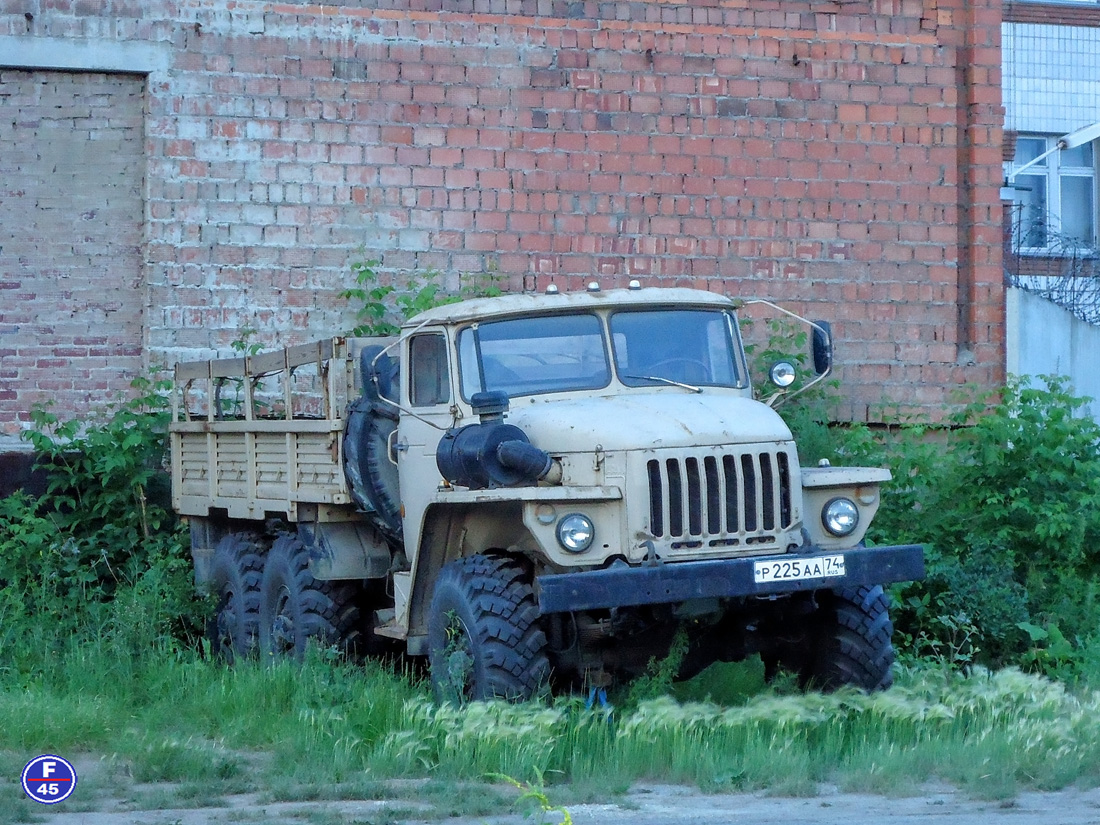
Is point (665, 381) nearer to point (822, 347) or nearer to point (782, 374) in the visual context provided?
point (782, 374)

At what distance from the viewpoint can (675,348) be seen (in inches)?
330

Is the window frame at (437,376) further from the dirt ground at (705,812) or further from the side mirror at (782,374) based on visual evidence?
the dirt ground at (705,812)

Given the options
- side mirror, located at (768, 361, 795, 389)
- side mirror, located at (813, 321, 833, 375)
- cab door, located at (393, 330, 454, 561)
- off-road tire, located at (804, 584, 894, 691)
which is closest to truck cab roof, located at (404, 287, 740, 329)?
cab door, located at (393, 330, 454, 561)

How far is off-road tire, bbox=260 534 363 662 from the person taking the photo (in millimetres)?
9266

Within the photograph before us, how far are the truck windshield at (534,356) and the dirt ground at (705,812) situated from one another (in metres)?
2.38

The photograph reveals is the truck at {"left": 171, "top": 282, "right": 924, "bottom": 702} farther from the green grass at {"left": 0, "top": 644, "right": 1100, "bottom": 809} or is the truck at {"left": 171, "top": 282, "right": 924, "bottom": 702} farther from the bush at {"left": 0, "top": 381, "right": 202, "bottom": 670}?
the bush at {"left": 0, "top": 381, "right": 202, "bottom": 670}

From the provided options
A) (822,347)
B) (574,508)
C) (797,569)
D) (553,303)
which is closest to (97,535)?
(553,303)

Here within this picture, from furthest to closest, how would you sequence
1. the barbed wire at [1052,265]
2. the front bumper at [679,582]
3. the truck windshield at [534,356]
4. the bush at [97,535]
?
the barbed wire at [1052,265], the bush at [97,535], the truck windshield at [534,356], the front bumper at [679,582]

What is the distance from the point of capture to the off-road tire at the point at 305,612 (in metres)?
9.27

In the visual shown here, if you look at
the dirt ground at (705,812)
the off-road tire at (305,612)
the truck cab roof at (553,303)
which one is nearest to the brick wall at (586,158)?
the off-road tire at (305,612)

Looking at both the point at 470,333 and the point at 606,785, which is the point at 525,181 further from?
the point at 606,785

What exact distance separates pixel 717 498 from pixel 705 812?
1.67 meters

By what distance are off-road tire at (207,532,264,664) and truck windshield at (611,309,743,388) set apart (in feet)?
10.7

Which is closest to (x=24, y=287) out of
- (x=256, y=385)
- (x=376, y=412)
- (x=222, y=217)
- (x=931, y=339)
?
(x=222, y=217)
